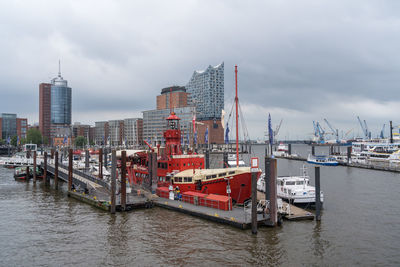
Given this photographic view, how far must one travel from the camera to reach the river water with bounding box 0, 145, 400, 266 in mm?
22016

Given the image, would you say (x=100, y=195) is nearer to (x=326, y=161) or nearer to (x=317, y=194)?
(x=317, y=194)

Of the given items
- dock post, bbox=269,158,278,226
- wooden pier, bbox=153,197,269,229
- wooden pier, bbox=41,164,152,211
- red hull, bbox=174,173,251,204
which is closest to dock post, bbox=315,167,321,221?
dock post, bbox=269,158,278,226

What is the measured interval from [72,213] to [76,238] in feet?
32.8

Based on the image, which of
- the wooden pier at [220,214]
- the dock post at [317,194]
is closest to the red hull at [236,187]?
the wooden pier at [220,214]

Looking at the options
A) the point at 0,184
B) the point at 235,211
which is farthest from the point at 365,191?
the point at 0,184

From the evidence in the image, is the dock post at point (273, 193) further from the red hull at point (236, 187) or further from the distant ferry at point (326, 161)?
the distant ferry at point (326, 161)

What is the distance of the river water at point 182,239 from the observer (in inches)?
867

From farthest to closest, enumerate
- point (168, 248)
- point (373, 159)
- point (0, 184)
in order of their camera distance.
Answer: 1. point (373, 159)
2. point (0, 184)
3. point (168, 248)

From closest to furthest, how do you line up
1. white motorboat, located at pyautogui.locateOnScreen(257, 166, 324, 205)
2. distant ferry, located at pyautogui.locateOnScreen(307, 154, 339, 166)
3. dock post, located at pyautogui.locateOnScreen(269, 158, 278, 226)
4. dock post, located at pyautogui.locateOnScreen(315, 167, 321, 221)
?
1. dock post, located at pyautogui.locateOnScreen(269, 158, 278, 226)
2. dock post, located at pyautogui.locateOnScreen(315, 167, 321, 221)
3. white motorboat, located at pyautogui.locateOnScreen(257, 166, 324, 205)
4. distant ferry, located at pyautogui.locateOnScreen(307, 154, 339, 166)

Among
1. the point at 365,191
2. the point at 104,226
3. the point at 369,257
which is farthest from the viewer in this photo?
the point at 365,191

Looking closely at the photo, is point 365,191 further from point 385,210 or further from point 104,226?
point 104,226

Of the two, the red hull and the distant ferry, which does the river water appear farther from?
the distant ferry

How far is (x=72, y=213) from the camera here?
3594cm

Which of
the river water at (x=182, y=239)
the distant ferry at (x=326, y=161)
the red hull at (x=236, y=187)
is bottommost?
the river water at (x=182, y=239)
